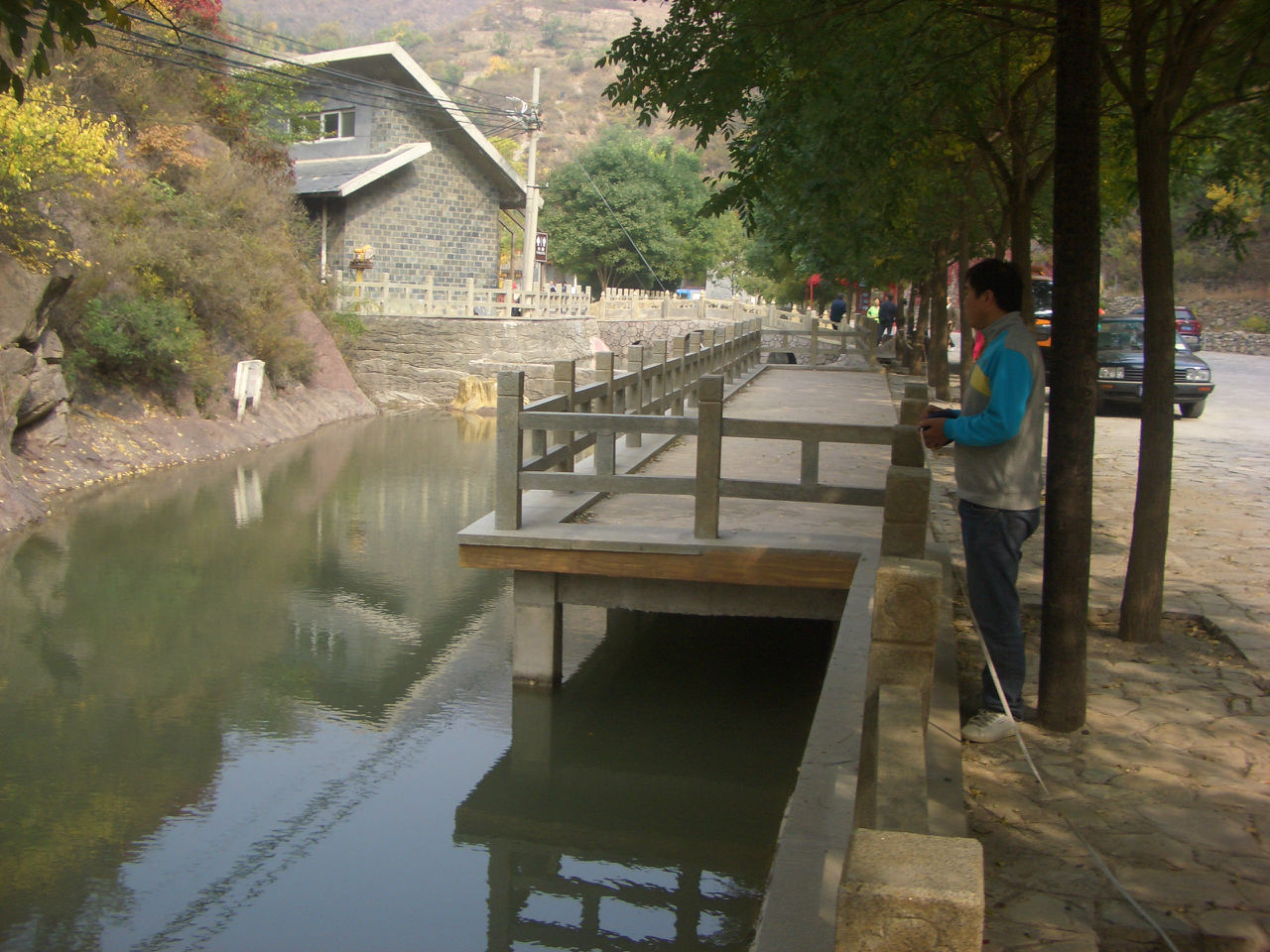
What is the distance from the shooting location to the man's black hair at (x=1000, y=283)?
201 inches

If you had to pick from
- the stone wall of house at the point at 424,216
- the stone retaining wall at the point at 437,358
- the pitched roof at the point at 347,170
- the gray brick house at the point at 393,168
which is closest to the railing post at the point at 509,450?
Answer: the stone retaining wall at the point at 437,358

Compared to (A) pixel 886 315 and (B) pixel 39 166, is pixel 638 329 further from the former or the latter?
(B) pixel 39 166

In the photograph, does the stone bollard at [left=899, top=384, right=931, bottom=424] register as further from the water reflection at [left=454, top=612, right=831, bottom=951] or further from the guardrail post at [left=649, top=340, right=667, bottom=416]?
the guardrail post at [left=649, top=340, right=667, bottom=416]

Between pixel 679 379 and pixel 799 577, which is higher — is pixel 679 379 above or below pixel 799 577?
above

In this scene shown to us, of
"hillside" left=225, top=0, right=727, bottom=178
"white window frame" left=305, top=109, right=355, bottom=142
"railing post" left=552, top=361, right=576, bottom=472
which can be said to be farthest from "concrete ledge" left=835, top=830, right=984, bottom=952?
"hillside" left=225, top=0, right=727, bottom=178

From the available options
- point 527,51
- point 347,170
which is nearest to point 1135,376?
point 347,170

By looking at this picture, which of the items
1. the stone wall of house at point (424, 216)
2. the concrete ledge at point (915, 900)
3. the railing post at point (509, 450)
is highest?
the stone wall of house at point (424, 216)

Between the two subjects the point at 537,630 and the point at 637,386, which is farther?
the point at 637,386

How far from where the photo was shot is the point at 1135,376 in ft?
69.6

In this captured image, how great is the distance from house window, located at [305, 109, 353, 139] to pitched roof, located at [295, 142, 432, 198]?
32.6 inches

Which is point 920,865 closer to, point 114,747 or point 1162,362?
point 1162,362

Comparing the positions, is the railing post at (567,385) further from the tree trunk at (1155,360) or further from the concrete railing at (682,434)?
the tree trunk at (1155,360)

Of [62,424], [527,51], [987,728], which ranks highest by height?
[527,51]

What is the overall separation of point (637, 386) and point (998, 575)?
7.00 m
